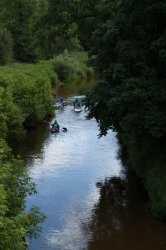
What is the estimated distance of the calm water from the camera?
75.3 ft

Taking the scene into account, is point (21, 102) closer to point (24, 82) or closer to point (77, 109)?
point (24, 82)

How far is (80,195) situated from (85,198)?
52 centimetres

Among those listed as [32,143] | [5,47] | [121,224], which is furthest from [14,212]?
[5,47]

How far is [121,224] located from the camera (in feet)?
81.5

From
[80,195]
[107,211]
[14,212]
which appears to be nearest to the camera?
[14,212]

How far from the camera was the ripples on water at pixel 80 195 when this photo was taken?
23016 millimetres

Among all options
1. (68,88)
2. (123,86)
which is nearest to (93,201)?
(123,86)

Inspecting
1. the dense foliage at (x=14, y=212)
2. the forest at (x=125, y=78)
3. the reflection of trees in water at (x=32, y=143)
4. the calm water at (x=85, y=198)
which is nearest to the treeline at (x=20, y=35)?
the reflection of trees in water at (x=32, y=143)

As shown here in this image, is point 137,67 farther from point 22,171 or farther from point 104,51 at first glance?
point 22,171

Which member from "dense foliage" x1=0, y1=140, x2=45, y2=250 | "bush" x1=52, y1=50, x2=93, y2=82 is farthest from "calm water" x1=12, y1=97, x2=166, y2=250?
"bush" x1=52, y1=50, x2=93, y2=82

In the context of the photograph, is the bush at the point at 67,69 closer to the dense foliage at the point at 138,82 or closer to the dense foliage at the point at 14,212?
the dense foliage at the point at 138,82

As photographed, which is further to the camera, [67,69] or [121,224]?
[67,69]

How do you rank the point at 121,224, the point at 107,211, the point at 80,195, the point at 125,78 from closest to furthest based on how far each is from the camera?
the point at 121,224 → the point at 125,78 → the point at 107,211 → the point at 80,195

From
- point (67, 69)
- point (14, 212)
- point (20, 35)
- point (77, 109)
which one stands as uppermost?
point (14, 212)
